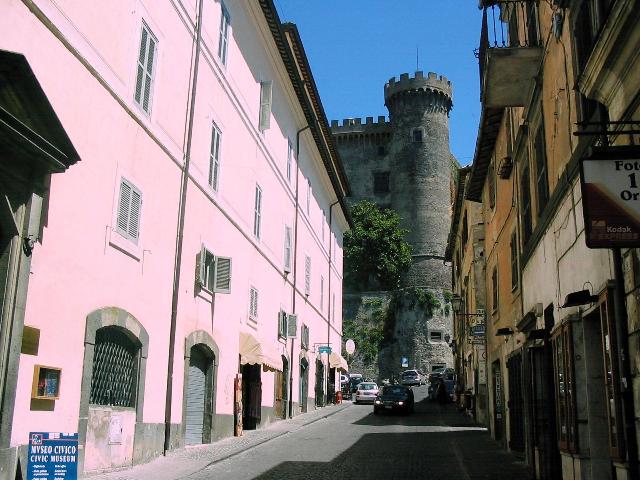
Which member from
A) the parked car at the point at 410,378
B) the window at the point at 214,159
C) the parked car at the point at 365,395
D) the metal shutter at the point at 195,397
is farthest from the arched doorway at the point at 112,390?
the parked car at the point at 410,378

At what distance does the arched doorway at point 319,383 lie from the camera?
105ft

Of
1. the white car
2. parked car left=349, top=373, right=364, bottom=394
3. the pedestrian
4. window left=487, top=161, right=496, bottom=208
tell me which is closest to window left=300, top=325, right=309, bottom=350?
the white car

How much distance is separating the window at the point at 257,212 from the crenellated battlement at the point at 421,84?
187ft

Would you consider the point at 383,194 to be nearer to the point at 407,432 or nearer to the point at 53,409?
the point at 407,432

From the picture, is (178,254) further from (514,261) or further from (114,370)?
(514,261)

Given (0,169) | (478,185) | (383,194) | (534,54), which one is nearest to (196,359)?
(0,169)

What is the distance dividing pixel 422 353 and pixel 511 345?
50.7 m

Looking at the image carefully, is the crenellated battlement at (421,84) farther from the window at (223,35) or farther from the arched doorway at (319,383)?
the window at (223,35)

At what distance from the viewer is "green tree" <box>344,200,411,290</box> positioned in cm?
7038

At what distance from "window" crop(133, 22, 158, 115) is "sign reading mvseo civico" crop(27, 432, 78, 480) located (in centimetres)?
665

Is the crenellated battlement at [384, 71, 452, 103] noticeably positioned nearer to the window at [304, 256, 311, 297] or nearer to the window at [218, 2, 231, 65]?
the window at [304, 256, 311, 297]

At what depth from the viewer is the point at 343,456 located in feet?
47.4

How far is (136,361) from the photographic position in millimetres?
11961

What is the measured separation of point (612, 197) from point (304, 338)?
77.4 ft
